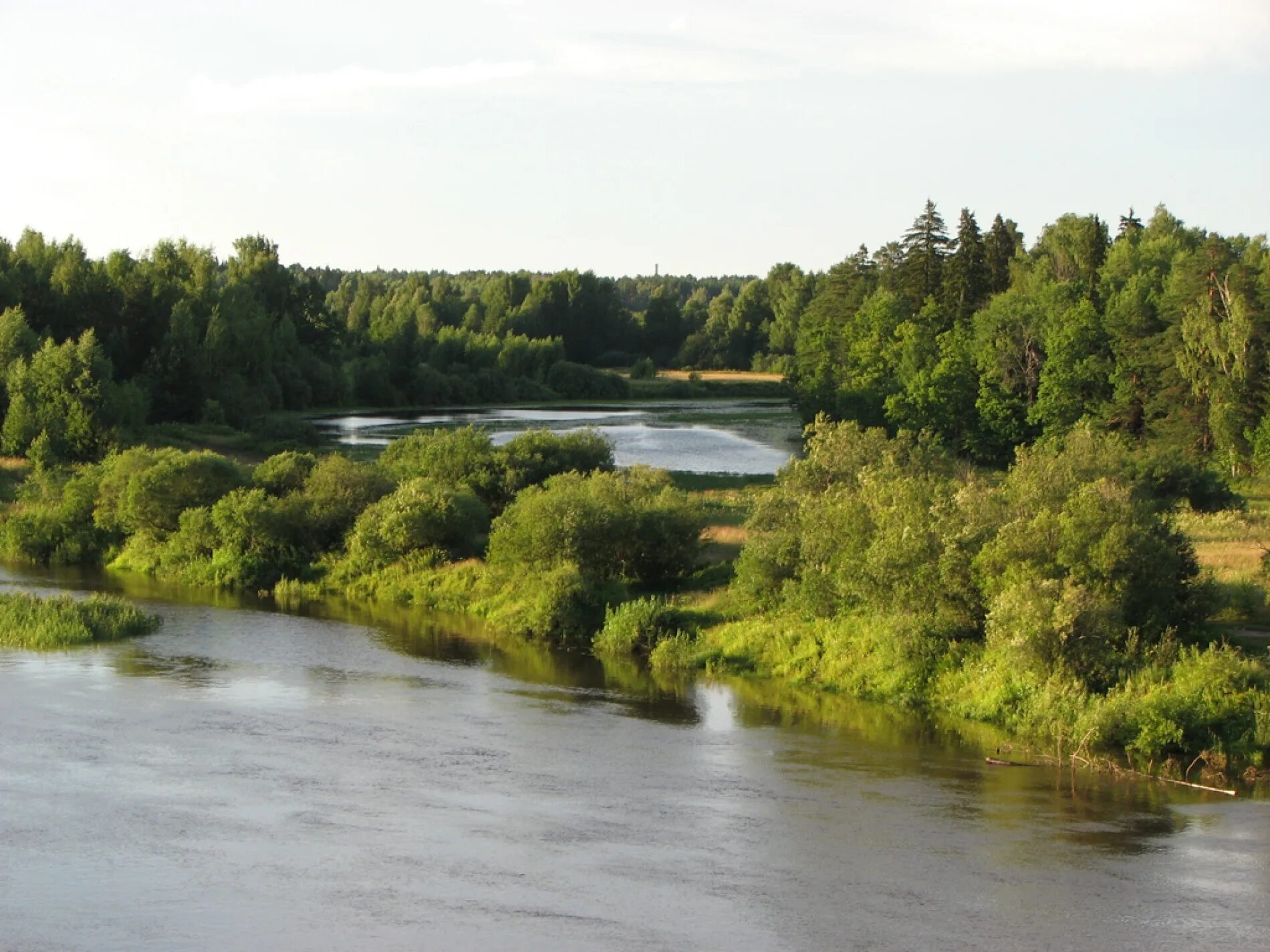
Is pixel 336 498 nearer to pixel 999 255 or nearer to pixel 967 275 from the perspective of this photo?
pixel 967 275

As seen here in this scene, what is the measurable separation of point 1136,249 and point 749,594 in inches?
2530

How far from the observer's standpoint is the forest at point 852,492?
31.9 metres

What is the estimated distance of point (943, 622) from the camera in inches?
1340

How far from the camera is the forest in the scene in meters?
31.9

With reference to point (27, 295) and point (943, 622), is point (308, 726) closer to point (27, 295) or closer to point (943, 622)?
point (943, 622)

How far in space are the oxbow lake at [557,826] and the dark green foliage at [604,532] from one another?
7851 millimetres

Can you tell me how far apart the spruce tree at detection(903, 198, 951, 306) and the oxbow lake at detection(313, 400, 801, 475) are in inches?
528

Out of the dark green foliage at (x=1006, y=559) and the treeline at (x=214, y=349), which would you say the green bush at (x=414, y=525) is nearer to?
the dark green foliage at (x=1006, y=559)

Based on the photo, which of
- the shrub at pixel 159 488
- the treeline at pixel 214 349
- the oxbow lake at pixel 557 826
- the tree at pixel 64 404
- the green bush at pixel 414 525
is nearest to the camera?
the oxbow lake at pixel 557 826

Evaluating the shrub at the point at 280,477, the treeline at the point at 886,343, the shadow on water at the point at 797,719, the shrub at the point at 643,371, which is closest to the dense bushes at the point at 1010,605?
the shadow on water at the point at 797,719

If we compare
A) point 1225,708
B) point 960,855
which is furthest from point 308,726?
point 1225,708

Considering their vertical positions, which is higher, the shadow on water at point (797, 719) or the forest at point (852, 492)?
the forest at point (852, 492)

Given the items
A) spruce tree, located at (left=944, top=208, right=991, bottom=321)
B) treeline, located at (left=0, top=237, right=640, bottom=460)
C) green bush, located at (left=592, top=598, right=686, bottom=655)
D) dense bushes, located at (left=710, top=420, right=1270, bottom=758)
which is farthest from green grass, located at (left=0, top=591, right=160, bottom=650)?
spruce tree, located at (left=944, top=208, right=991, bottom=321)

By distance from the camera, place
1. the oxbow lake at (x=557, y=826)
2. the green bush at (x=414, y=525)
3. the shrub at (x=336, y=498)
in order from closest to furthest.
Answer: the oxbow lake at (x=557, y=826)
the green bush at (x=414, y=525)
the shrub at (x=336, y=498)
